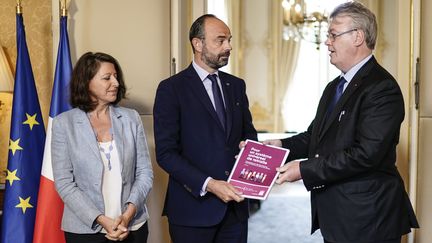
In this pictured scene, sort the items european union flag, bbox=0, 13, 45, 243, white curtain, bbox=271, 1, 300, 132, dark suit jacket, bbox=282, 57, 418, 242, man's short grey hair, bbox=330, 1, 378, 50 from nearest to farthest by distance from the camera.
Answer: dark suit jacket, bbox=282, 57, 418, 242
man's short grey hair, bbox=330, 1, 378, 50
european union flag, bbox=0, 13, 45, 243
white curtain, bbox=271, 1, 300, 132

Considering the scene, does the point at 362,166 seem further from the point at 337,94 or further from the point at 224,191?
the point at 224,191

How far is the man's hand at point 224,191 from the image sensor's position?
2424 mm

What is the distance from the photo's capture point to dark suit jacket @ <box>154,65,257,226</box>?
2.55 metres

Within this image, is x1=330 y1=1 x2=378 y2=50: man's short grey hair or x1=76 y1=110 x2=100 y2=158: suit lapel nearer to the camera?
x1=330 y1=1 x2=378 y2=50: man's short grey hair

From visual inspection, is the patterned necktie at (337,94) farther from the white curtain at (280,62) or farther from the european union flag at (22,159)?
the white curtain at (280,62)

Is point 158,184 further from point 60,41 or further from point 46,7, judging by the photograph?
point 46,7

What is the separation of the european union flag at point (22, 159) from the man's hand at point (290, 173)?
1535 millimetres

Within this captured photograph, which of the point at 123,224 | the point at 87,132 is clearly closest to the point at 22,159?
the point at 87,132

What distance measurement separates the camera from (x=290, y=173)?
7.63 ft

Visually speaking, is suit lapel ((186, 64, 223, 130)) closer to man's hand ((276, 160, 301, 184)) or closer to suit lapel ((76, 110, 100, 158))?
man's hand ((276, 160, 301, 184))

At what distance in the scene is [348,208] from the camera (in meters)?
2.20

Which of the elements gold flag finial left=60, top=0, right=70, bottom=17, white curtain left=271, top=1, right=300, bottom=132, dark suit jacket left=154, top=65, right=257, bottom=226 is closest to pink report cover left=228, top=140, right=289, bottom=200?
dark suit jacket left=154, top=65, right=257, bottom=226

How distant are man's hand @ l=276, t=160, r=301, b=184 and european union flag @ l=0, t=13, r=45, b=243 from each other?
1535mm

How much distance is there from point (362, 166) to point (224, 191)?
24.0 inches
